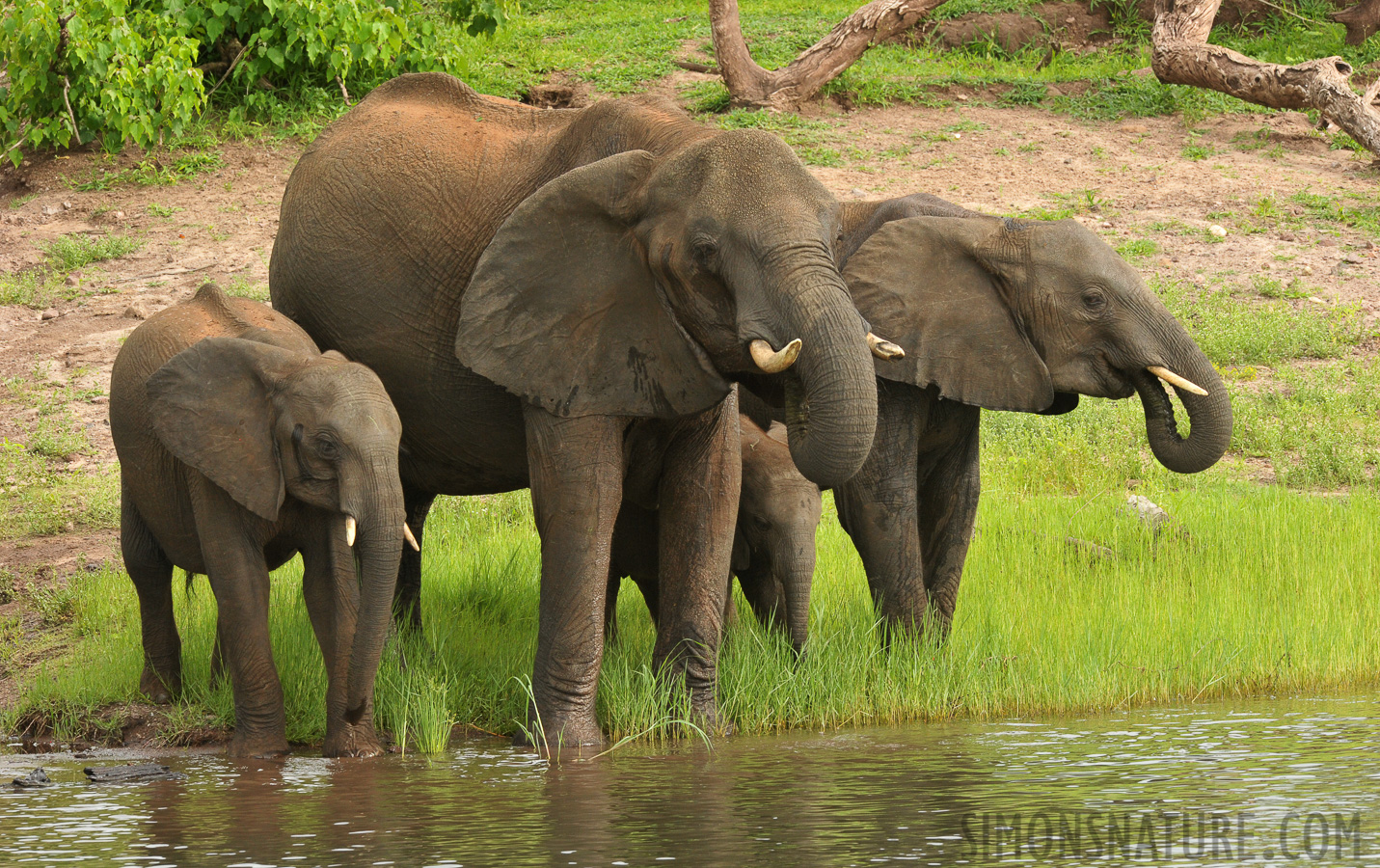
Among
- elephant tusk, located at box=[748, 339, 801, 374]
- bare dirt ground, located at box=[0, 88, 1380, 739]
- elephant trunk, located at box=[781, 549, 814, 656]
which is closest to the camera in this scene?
elephant tusk, located at box=[748, 339, 801, 374]

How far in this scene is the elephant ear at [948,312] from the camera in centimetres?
676

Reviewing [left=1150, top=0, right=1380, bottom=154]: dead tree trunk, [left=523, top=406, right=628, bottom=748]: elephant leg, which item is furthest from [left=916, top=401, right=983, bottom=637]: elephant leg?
[left=1150, top=0, right=1380, bottom=154]: dead tree trunk

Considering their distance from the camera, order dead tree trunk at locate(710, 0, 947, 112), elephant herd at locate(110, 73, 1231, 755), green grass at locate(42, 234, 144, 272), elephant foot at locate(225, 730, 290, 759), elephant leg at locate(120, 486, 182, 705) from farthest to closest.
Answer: dead tree trunk at locate(710, 0, 947, 112)
green grass at locate(42, 234, 144, 272)
elephant leg at locate(120, 486, 182, 705)
elephant foot at locate(225, 730, 290, 759)
elephant herd at locate(110, 73, 1231, 755)

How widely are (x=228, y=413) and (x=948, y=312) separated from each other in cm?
279

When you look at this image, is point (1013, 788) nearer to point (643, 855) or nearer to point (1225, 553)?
point (643, 855)

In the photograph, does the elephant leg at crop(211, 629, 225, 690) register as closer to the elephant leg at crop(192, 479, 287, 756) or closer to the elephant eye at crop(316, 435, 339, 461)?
the elephant leg at crop(192, 479, 287, 756)

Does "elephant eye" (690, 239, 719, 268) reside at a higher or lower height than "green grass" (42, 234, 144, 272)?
higher

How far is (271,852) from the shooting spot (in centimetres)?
463

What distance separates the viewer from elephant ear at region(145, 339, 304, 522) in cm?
621

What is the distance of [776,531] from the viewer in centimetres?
711

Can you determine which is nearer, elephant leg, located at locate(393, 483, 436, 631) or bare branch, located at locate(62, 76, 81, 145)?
elephant leg, located at locate(393, 483, 436, 631)

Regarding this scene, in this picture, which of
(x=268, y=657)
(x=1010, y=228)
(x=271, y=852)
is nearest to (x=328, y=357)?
(x=268, y=657)

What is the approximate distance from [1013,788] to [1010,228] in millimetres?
2541

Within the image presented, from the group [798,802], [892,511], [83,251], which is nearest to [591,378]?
[892,511]
